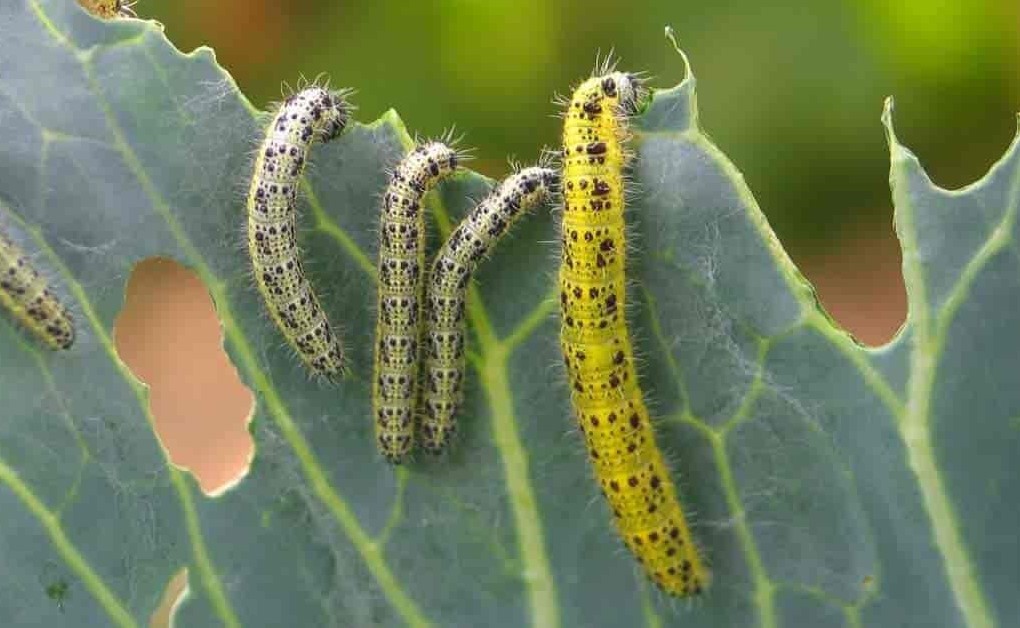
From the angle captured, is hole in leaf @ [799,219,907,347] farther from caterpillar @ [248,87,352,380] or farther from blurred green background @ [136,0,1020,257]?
caterpillar @ [248,87,352,380]

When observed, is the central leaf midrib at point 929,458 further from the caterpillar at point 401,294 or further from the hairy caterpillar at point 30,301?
the hairy caterpillar at point 30,301

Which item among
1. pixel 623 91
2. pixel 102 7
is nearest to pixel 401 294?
pixel 623 91

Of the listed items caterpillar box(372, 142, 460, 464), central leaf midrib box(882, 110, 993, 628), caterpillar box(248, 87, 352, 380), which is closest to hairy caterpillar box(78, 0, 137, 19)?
caterpillar box(248, 87, 352, 380)

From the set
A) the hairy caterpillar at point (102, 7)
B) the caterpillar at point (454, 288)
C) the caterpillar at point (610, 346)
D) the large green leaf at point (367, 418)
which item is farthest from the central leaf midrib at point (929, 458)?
the hairy caterpillar at point (102, 7)

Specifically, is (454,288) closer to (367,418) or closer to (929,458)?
(367,418)

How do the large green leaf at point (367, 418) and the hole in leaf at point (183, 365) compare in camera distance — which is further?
the hole in leaf at point (183, 365)

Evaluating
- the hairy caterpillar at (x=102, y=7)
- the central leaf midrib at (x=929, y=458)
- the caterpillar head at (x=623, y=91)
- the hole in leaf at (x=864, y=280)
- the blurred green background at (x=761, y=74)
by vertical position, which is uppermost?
the blurred green background at (x=761, y=74)

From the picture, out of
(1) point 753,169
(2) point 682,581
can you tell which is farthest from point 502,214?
(1) point 753,169

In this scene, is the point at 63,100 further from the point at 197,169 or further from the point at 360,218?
the point at 360,218
